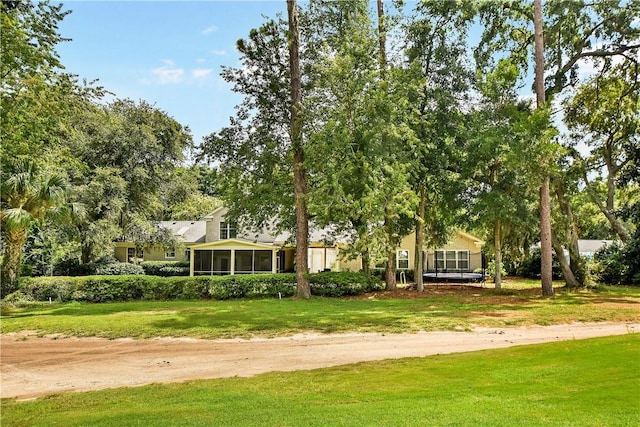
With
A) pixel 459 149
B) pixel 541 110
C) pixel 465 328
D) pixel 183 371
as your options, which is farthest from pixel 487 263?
pixel 183 371

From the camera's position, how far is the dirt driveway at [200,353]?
27.7 ft

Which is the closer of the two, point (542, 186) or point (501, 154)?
point (542, 186)

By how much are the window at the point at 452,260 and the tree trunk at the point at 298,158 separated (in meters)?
17.7

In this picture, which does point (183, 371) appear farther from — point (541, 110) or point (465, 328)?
point (541, 110)

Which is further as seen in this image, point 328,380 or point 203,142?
point 203,142

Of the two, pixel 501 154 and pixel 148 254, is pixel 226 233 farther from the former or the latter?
pixel 501 154

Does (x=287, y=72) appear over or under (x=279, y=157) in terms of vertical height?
over

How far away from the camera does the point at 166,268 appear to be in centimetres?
3412

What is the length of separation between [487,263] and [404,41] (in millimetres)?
19477

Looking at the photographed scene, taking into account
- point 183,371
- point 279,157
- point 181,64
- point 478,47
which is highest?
point 478,47

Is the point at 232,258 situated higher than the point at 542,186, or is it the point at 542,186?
the point at 542,186

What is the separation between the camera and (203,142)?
23172 mm

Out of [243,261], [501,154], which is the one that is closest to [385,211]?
[501,154]

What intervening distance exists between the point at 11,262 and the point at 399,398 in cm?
2010
